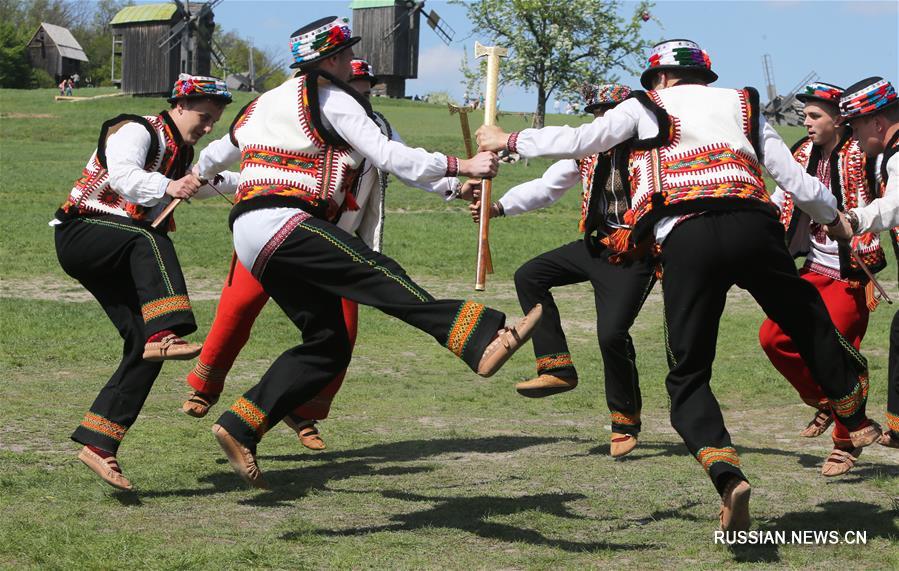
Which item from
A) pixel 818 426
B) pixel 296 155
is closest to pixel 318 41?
pixel 296 155

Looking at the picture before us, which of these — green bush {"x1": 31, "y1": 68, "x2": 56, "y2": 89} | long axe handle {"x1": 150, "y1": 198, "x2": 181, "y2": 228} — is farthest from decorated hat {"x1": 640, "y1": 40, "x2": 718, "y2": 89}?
green bush {"x1": 31, "y1": 68, "x2": 56, "y2": 89}

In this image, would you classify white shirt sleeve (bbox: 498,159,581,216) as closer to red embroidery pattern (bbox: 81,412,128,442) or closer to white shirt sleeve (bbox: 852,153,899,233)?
white shirt sleeve (bbox: 852,153,899,233)

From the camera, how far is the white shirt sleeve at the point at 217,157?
596 cm

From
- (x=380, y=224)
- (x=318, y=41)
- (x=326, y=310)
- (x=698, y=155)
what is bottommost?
(x=326, y=310)

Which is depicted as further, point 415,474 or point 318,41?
point 415,474

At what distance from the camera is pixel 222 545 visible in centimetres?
473

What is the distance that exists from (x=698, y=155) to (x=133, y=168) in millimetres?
2566

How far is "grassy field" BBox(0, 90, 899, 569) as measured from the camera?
4.71m

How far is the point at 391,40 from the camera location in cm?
6278

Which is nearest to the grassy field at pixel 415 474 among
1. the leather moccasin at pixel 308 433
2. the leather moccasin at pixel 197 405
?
the leather moccasin at pixel 308 433

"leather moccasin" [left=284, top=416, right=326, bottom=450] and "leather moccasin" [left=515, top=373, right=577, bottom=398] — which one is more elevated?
"leather moccasin" [left=515, top=373, right=577, bottom=398]

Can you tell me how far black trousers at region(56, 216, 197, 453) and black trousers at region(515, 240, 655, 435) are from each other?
1.93m

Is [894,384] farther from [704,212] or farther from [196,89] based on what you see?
[196,89]

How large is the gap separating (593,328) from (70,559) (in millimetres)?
8566
